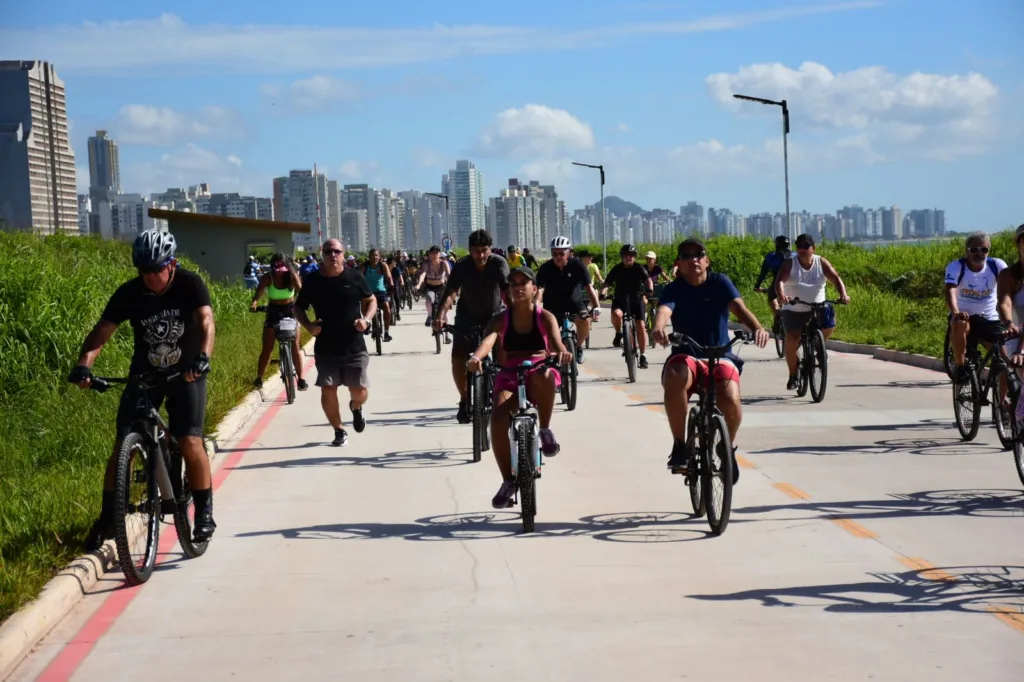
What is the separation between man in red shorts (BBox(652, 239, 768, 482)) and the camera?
914 cm

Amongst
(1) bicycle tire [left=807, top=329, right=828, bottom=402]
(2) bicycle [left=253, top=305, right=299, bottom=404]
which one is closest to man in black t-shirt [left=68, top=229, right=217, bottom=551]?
(2) bicycle [left=253, top=305, right=299, bottom=404]

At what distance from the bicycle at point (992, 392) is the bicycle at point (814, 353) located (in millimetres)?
3011

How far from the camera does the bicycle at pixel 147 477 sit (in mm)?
7535

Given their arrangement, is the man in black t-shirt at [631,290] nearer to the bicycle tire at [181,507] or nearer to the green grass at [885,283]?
the green grass at [885,283]

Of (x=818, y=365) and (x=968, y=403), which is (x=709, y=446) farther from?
(x=818, y=365)

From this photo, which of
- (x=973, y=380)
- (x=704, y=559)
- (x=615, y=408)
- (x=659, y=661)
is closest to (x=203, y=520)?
(x=704, y=559)

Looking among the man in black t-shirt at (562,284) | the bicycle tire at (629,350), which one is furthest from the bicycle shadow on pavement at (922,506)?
the bicycle tire at (629,350)

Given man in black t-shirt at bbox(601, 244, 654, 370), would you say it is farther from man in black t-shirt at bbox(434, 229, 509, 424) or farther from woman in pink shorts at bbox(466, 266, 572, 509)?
woman in pink shorts at bbox(466, 266, 572, 509)

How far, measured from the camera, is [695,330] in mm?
9344

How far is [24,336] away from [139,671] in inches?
512

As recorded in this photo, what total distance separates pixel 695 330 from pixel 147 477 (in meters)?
3.53

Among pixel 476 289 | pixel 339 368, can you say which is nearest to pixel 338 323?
pixel 339 368

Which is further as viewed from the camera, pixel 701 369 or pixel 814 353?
pixel 814 353

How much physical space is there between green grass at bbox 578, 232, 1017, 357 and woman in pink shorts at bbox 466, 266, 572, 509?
517 inches
